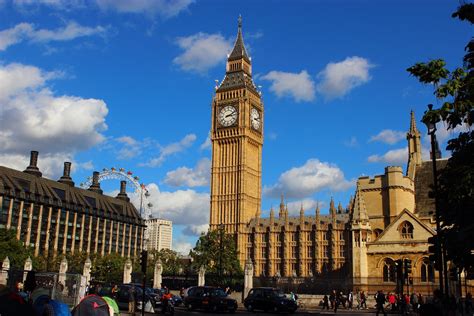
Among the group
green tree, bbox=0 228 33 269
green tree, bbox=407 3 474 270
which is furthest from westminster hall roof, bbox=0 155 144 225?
green tree, bbox=407 3 474 270

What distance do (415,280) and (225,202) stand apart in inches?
2723

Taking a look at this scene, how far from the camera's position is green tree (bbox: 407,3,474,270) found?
1602cm

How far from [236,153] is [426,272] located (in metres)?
70.1

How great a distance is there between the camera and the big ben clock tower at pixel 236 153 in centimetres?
11406

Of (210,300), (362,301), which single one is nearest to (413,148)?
(362,301)

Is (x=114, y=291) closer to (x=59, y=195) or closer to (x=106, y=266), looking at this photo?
(x=106, y=266)

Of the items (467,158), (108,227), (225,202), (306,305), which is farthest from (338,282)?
(108,227)

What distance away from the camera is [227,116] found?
4663 inches

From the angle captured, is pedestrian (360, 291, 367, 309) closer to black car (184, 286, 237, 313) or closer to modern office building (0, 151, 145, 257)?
black car (184, 286, 237, 313)

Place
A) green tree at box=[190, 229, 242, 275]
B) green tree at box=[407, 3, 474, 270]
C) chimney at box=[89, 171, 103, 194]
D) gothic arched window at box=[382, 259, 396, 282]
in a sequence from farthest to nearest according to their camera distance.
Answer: chimney at box=[89, 171, 103, 194]
green tree at box=[190, 229, 242, 275]
gothic arched window at box=[382, 259, 396, 282]
green tree at box=[407, 3, 474, 270]

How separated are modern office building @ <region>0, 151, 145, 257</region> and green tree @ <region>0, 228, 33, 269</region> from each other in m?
16.6

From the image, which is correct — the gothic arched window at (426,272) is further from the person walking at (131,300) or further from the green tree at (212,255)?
the green tree at (212,255)

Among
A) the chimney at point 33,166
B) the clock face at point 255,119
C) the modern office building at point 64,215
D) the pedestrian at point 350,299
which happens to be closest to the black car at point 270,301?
the pedestrian at point 350,299

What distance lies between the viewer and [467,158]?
18531mm
